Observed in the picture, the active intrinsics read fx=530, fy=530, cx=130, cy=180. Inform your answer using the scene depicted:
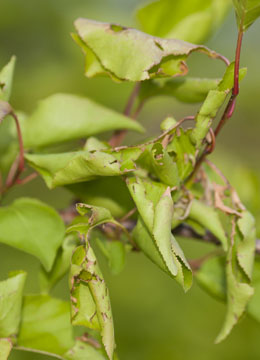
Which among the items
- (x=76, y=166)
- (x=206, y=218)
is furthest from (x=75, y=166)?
(x=206, y=218)

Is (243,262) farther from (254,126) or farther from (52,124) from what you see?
(254,126)

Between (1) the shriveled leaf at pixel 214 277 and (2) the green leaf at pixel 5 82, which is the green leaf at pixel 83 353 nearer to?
(1) the shriveled leaf at pixel 214 277

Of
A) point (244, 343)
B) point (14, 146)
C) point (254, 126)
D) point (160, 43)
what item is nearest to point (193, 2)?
point (160, 43)

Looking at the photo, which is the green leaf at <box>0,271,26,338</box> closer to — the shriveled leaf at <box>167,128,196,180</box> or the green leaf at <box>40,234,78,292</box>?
the green leaf at <box>40,234,78,292</box>

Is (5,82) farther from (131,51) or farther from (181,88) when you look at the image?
(181,88)

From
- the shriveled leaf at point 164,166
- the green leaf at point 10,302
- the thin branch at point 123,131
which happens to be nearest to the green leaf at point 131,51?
the shriveled leaf at point 164,166

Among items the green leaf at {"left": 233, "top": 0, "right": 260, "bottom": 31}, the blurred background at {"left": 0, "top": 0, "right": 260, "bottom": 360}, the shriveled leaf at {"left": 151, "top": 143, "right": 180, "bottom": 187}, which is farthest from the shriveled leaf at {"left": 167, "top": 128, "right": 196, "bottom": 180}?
the blurred background at {"left": 0, "top": 0, "right": 260, "bottom": 360}

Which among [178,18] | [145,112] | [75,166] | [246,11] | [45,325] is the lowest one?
[145,112]
